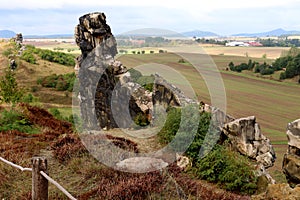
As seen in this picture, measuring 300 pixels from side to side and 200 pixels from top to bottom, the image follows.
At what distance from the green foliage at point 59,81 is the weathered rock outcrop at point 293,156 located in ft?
117

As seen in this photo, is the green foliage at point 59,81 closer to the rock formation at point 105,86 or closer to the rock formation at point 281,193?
the rock formation at point 105,86

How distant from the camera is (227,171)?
423 inches

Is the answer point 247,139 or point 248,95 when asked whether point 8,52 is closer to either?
point 248,95

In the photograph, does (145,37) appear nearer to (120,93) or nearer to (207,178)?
(120,93)

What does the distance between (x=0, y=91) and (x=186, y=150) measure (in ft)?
70.4

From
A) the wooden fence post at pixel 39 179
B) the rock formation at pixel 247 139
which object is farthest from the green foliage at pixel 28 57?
the wooden fence post at pixel 39 179

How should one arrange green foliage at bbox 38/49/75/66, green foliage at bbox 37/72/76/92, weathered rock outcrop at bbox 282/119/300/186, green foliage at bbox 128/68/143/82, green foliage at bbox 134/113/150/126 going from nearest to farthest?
weathered rock outcrop at bbox 282/119/300/186, green foliage at bbox 134/113/150/126, green foliage at bbox 128/68/143/82, green foliage at bbox 37/72/76/92, green foliage at bbox 38/49/75/66

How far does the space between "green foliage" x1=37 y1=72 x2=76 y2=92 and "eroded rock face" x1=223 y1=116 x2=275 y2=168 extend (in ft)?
110

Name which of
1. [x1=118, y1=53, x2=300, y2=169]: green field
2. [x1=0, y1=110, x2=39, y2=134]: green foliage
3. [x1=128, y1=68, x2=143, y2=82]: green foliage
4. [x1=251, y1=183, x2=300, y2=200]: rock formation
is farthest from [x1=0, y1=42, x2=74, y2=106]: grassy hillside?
[x1=251, y1=183, x2=300, y2=200]: rock formation

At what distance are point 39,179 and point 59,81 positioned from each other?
41719mm

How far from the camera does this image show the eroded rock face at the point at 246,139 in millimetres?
13367

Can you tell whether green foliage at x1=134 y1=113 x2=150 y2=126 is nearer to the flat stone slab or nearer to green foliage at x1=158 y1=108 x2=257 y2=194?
green foliage at x1=158 y1=108 x2=257 y2=194

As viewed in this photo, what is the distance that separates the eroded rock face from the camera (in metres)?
13.4

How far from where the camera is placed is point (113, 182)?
8070mm
